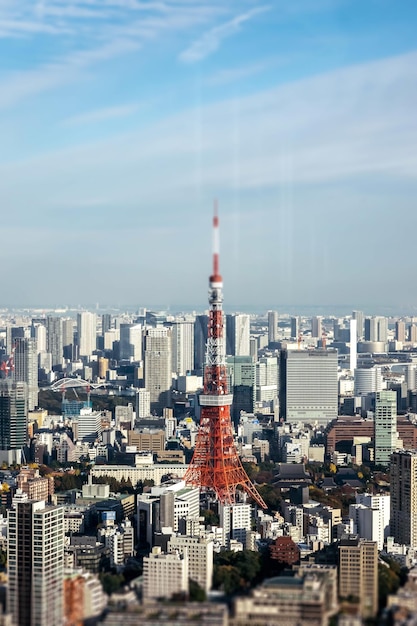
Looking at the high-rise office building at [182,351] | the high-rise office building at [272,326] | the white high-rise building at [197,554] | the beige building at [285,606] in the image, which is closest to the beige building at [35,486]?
the white high-rise building at [197,554]

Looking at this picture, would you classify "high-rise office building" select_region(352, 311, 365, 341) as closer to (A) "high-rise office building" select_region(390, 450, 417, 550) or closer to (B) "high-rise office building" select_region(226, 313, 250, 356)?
(B) "high-rise office building" select_region(226, 313, 250, 356)

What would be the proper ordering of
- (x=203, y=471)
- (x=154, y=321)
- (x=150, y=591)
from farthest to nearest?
1. (x=154, y=321)
2. (x=203, y=471)
3. (x=150, y=591)

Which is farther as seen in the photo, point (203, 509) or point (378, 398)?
point (378, 398)

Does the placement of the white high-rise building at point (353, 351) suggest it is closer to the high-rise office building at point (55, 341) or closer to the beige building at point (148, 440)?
the high-rise office building at point (55, 341)

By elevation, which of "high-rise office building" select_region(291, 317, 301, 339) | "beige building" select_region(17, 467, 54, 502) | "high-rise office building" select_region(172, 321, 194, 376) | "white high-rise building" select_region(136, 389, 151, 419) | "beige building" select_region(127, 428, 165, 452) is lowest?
"beige building" select_region(17, 467, 54, 502)

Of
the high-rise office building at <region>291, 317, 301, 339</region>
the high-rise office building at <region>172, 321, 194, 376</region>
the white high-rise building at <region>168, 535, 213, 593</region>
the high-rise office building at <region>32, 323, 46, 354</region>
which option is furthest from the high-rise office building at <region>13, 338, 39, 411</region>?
the white high-rise building at <region>168, 535, 213, 593</region>

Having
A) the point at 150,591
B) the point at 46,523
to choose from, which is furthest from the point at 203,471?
the point at 150,591

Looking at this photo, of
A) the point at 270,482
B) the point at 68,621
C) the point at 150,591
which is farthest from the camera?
the point at 270,482

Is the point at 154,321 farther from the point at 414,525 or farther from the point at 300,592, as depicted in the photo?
the point at 300,592
